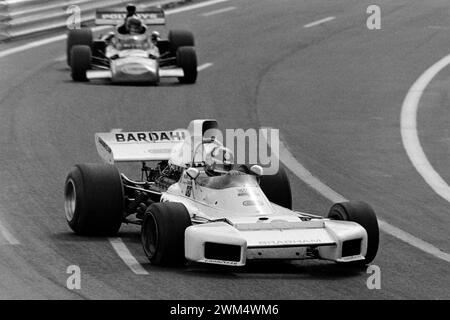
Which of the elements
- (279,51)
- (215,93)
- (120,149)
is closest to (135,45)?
(215,93)

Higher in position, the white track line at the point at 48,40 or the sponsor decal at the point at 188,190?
the white track line at the point at 48,40

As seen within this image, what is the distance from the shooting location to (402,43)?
A: 1373 inches

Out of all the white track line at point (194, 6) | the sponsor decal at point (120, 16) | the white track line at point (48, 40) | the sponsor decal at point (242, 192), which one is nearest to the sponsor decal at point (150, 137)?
the sponsor decal at point (242, 192)

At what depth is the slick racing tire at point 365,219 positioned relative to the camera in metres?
13.9

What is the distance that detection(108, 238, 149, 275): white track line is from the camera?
13517 mm

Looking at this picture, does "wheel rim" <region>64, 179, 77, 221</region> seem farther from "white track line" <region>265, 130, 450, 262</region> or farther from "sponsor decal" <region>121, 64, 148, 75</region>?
"sponsor decal" <region>121, 64, 148, 75</region>

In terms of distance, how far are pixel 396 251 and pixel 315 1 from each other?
26.5 m

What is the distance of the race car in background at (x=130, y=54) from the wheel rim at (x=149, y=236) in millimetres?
13854

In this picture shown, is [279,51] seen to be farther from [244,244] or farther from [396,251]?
[244,244]

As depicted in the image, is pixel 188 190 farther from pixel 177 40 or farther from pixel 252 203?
pixel 177 40

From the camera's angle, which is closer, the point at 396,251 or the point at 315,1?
the point at 396,251

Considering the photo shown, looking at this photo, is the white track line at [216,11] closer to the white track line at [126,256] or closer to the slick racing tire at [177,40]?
the slick racing tire at [177,40]

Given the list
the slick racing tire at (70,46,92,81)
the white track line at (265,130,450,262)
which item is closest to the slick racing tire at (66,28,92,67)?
the slick racing tire at (70,46,92,81)

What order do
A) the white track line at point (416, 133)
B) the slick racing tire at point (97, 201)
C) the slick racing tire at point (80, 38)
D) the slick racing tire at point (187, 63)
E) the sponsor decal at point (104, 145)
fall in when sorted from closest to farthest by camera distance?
the slick racing tire at point (97, 201)
the sponsor decal at point (104, 145)
the white track line at point (416, 133)
the slick racing tire at point (187, 63)
the slick racing tire at point (80, 38)
